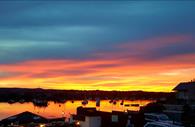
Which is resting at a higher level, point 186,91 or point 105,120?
point 186,91

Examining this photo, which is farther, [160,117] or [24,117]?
[24,117]

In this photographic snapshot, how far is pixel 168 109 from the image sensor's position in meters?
49.5

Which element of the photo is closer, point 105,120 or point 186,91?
point 105,120

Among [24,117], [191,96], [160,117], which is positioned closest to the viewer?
[160,117]

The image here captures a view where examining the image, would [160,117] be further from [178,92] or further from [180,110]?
[178,92]

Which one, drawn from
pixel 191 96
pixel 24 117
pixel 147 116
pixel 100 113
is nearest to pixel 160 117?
pixel 147 116

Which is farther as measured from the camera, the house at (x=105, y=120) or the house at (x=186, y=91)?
the house at (x=186, y=91)

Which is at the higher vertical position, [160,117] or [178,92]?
[178,92]

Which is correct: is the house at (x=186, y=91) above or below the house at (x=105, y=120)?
above

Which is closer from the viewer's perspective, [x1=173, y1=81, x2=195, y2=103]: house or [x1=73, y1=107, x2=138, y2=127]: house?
[x1=73, y1=107, x2=138, y2=127]: house

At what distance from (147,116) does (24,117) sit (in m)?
12.6

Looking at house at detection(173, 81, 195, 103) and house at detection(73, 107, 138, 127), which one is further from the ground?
house at detection(173, 81, 195, 103)

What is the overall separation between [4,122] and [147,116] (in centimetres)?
1469

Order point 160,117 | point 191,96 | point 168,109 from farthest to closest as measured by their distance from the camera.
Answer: point 191,96 → point 168,109 → point 160,117
